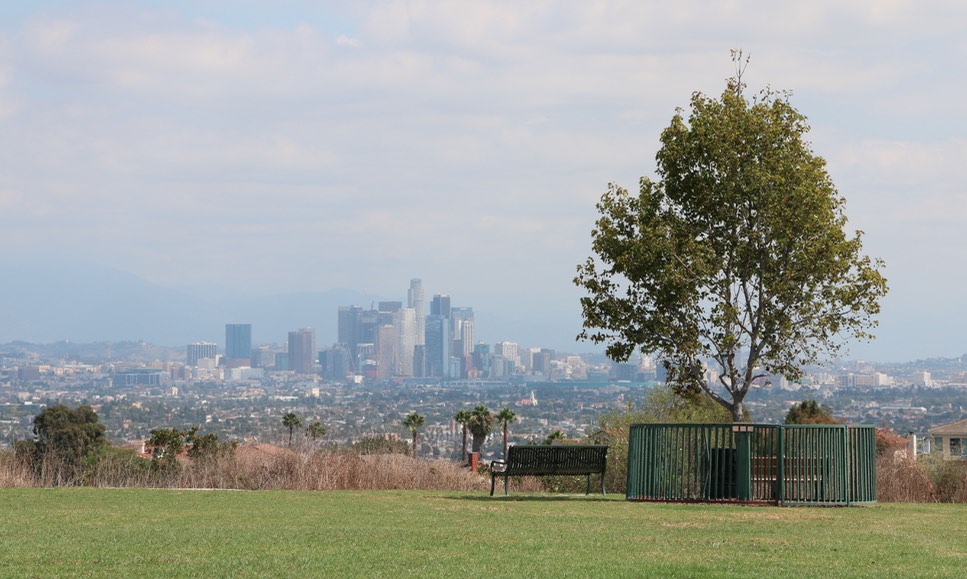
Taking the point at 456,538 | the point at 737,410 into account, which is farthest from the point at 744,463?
the point at 456,538

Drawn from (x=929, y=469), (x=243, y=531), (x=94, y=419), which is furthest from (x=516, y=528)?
(x=94, y=419)

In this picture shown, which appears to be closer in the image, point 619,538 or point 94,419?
point 619,538

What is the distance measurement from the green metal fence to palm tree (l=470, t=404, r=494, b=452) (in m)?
47.8

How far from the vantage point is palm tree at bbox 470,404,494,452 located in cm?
6775

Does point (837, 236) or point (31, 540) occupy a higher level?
point (837, 236)

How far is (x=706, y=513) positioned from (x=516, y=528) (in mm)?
3629

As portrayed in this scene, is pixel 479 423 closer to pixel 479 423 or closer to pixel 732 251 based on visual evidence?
pixel 479 423

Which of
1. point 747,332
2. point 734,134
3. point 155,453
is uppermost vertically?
point 734,134

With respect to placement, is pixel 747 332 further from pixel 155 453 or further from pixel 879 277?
pixel 155 453

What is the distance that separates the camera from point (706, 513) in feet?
56.3

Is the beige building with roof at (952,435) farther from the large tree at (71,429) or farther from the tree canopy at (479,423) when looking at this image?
the large tree at (71,429)

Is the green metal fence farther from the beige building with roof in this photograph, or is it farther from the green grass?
the beige building with roof

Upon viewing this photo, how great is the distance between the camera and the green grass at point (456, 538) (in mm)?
10852

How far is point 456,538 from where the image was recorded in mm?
13219
